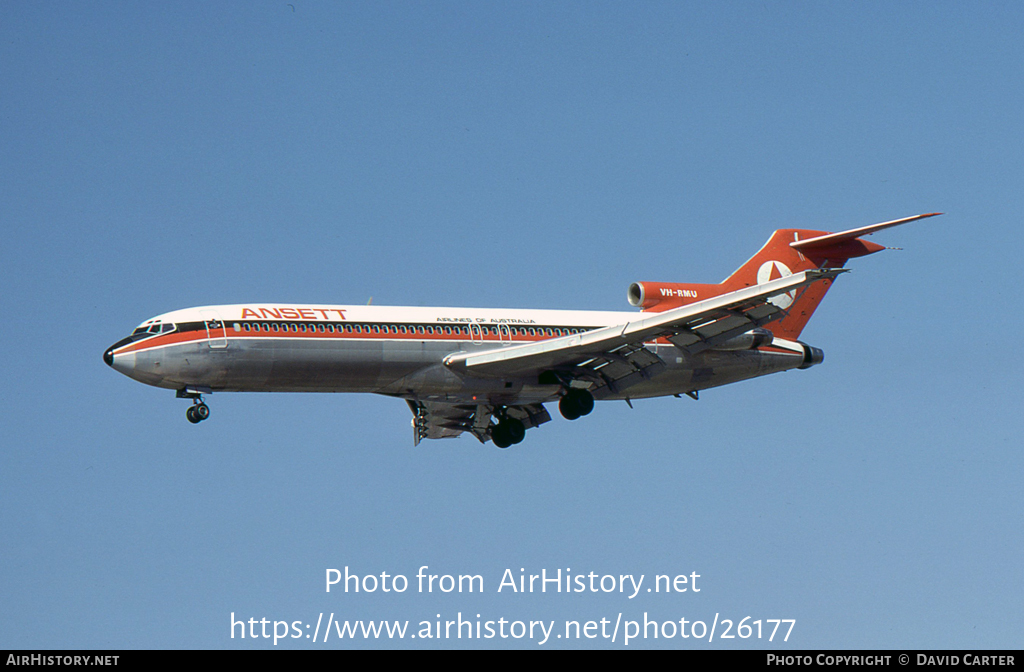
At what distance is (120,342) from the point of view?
3834 centimetres

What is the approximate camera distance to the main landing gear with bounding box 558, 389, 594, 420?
42188 millimetres

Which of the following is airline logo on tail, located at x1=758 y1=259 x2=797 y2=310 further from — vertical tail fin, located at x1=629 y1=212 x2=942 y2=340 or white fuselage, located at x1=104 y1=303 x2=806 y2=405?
white fuselage, located at x1=104 y1=303 x2=806 y2=405

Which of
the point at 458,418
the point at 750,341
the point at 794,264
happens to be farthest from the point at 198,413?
the point at 794,264

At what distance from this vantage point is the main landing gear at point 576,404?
42188mm

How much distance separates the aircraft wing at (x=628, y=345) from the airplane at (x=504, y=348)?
0.15 ft

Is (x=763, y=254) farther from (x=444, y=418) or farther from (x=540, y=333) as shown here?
(x=444, y=418)

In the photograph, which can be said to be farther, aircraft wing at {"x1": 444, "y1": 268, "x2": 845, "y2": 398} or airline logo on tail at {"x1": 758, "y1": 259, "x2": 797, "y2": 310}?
airline logo on tail at {"x1": 758, "y1": 259, "x2": 797, "y2": 310}

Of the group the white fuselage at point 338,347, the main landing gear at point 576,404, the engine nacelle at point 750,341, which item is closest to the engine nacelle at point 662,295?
the white fuselage at point 338,347

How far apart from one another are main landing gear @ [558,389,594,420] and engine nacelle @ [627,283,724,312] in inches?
144

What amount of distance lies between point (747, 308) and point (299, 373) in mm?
13464

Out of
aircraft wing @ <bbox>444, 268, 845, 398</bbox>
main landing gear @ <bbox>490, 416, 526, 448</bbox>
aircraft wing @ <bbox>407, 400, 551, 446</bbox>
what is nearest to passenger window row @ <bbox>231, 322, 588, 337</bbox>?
aircraft wing @ <bbox>444, 268, 845, 398</bbox>

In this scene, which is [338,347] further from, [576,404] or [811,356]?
[811,356]
